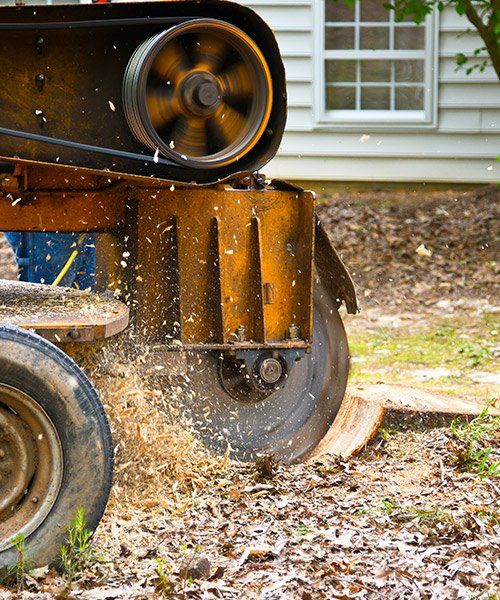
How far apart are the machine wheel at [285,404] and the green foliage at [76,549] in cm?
138

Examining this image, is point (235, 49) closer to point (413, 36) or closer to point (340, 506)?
point (340, 506)

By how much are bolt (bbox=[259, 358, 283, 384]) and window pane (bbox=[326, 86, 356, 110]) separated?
7951mm

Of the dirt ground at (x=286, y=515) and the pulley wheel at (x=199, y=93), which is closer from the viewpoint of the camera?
the dirt ground at (x=286, y=515)

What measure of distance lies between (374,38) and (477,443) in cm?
824

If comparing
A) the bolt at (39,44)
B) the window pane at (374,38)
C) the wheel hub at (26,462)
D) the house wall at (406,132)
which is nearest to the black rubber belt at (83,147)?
the bolt at (39,44)

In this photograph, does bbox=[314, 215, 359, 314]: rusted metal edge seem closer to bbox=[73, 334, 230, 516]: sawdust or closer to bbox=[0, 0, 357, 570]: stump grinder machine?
bbox=[0, 0, 357, 570]: stump grinder machine

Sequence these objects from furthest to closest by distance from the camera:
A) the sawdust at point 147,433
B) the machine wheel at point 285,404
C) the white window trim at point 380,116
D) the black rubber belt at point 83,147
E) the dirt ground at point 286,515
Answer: the white window trim at point 380,116, the machine wheel at point 285,404, the sawdust at point 147,433, the black rubber belt at point 83,147, the dirt ground at point 286,515

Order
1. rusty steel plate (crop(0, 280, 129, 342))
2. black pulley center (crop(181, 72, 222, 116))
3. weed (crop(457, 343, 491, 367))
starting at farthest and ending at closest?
weed (crop(457, 343, 491, 367)) → black pulley center (crop(181, 72, 222, 116)) → rusty steel plate (crop(0, 280, 129, 342))

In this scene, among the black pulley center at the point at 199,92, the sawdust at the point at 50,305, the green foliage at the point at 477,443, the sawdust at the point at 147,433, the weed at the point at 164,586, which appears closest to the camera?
the weed at the point at 164,586

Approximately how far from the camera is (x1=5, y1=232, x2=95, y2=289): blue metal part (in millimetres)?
5859

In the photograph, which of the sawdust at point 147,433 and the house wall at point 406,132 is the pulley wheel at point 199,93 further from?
the house wall at point 406,132

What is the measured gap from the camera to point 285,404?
5531 mm

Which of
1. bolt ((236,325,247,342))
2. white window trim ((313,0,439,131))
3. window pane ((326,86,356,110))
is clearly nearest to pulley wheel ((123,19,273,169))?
bolt ((236,325,247,342))

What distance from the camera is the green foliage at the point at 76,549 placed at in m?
3.85
